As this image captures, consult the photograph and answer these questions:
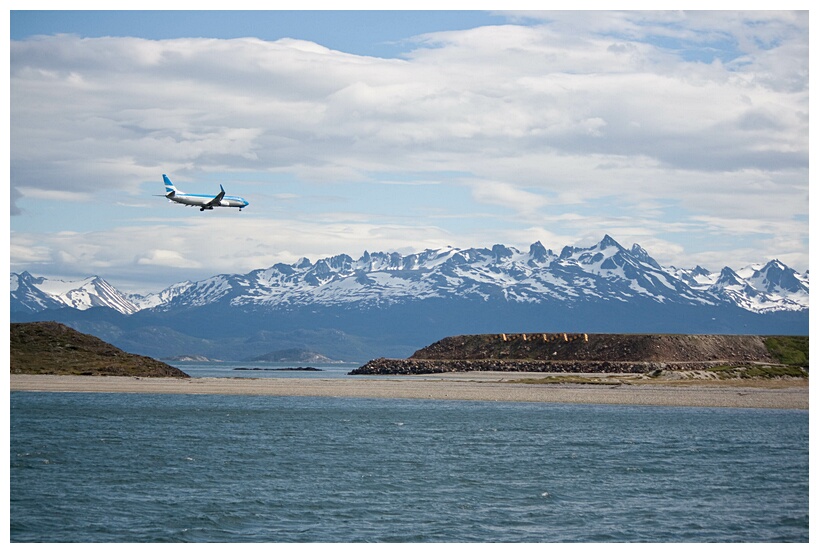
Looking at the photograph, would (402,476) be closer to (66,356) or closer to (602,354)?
(66,356)

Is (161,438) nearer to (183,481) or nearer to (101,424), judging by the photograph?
(101,424)

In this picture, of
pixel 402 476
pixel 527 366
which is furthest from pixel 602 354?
pixel 402 476

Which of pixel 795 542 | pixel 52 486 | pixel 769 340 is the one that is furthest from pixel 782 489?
pixel 769 340

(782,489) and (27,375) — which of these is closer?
(782,489)

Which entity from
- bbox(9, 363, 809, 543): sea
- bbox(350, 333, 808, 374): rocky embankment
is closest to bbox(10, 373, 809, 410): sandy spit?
bbox(9, 363, 809, 543): sea

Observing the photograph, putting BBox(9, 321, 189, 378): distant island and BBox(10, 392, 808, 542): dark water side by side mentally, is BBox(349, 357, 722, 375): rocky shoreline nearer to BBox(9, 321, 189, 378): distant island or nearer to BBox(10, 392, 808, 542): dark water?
BBox(9, 321, 189, 378): distant island

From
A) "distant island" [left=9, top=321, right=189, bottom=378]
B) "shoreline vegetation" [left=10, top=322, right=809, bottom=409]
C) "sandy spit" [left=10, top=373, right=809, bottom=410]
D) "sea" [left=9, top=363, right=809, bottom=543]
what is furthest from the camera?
"distant island" [left=9, top=321, right=189, bottom=378]

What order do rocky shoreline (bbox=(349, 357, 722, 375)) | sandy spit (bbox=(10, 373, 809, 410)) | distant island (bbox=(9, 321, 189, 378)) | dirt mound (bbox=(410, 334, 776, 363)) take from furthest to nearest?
1. dirt mound (bbox=(410, 334, 776, 363))
2. rocky shoreline (bbox=(349, 357, 722, 375))
3. distant island (bbox=(9, 321, 189, 378))
4. sandy spit (bbox=(10, 373, 809, 410))
